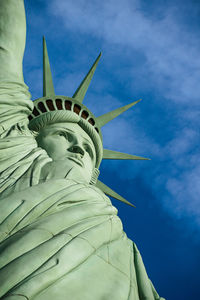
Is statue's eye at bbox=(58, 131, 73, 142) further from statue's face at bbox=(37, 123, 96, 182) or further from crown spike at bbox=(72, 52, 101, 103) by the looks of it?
crown spike at bbox=(72, 52, 101, 103)

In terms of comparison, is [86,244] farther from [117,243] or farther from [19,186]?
[19,186]

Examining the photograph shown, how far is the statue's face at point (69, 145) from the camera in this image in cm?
690

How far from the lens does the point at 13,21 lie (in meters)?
7.06

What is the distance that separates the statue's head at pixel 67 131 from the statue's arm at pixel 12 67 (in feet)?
3.19

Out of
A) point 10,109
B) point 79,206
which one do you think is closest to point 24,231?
point 79,206

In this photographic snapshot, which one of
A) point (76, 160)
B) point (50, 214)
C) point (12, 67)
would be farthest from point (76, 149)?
point (50, 214)

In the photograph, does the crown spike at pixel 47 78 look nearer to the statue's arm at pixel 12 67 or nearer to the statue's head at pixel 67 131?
the statue's head at pixel 67 131

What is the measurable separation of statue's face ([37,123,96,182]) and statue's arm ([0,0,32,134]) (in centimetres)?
90

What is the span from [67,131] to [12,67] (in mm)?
1852

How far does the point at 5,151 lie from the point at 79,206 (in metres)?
1.69

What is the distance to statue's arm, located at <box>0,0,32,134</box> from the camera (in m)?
6.11

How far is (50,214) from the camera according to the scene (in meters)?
4.31

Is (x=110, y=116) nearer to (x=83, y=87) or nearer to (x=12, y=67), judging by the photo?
(x=83, y=87)

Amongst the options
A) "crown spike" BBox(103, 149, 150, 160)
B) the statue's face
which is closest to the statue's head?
the statue's face
